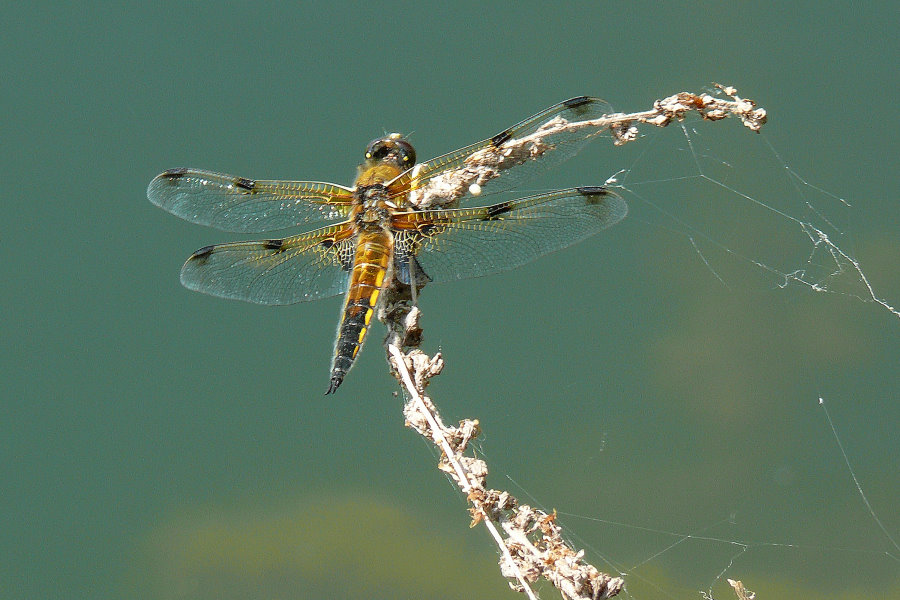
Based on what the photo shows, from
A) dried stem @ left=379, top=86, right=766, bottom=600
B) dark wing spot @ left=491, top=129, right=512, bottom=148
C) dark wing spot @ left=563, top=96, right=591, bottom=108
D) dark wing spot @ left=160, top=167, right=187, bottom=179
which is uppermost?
dark wing spot @ left=160, top=167, right=187, bottom=179

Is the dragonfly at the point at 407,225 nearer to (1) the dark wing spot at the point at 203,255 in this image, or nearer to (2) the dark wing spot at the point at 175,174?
(1) the dark wing spot at the point at 203,255

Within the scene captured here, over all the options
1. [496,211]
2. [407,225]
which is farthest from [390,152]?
[496,211]

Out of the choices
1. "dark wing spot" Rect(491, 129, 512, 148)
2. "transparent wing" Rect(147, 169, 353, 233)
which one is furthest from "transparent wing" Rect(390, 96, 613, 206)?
"transparent wing" Rect(147, 169, 353, 233)

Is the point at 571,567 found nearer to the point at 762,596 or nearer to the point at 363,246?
the point at 363,246

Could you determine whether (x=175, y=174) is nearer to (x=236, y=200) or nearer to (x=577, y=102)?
(x=236, y=200)

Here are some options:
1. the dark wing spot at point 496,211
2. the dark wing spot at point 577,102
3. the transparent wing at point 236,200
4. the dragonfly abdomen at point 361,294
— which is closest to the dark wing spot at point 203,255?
the transparent wing at point 236,200

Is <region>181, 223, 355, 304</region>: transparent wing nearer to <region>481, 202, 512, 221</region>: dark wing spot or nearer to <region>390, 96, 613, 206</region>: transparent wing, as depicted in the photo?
<region>390, 96, 613, 206</region>: transparent wing
